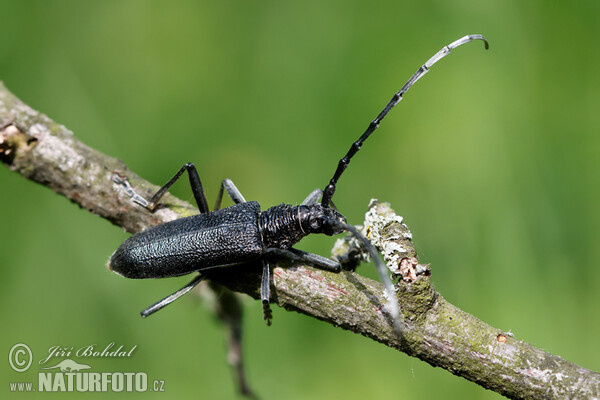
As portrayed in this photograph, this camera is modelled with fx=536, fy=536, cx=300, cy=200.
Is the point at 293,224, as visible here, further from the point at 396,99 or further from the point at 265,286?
the point at 396,99

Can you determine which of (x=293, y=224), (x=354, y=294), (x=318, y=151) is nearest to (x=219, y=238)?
(x=293, y=224)

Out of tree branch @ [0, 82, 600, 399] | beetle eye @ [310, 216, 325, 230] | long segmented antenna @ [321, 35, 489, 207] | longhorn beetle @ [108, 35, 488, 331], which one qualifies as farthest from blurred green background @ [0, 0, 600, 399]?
long segmented antenna @ [321, 35, 489, 207]

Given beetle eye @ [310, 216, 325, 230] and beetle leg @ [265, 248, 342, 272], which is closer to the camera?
beetle leg @ [265, 248, 342, 272]

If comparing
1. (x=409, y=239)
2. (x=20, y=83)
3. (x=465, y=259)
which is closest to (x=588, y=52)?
(x=465, y=259)

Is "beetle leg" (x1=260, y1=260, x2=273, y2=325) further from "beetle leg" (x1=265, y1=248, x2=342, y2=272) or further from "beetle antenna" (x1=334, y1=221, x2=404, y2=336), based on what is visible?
"beetle antenna" (x1=334, y1=221, x2=404, y2=336)

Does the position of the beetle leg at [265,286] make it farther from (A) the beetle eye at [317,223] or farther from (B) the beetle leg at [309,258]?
(A) the beetle eye at [317,223]

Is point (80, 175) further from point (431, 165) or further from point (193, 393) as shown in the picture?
point (431, 165)
